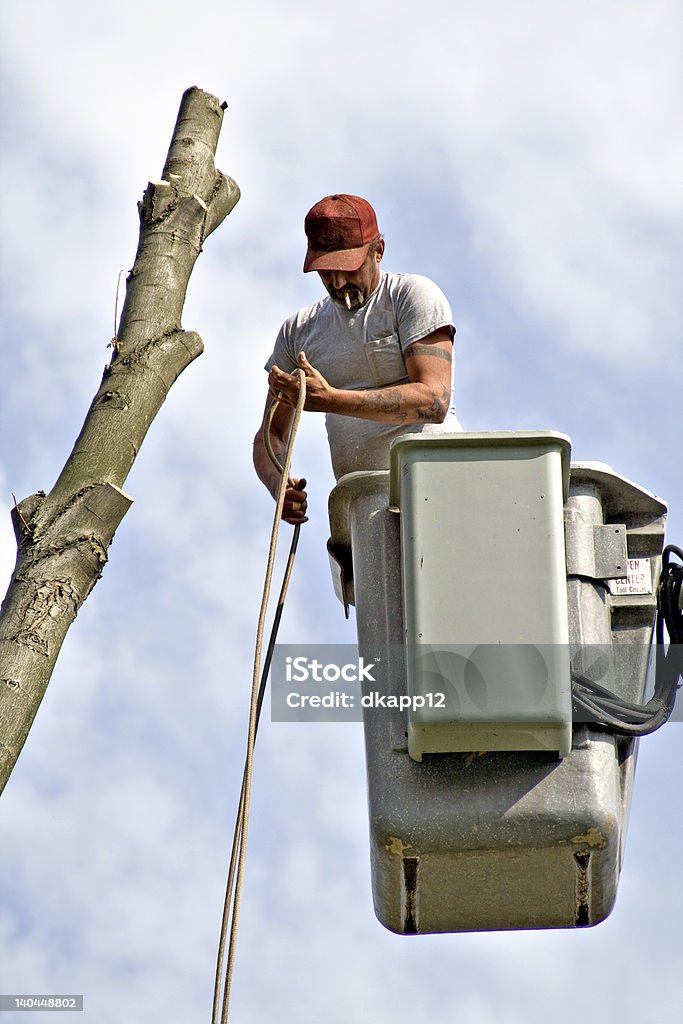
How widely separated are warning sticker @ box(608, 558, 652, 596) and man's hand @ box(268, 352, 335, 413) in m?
0.90

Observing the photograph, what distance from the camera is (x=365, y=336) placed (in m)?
4.50

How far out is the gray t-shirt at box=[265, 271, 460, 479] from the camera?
14.7 ft

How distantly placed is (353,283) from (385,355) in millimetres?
224

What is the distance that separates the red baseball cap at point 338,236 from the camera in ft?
14.6

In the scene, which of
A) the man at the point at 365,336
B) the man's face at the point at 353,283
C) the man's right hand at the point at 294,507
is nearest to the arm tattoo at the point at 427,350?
the man at the point at 365,336

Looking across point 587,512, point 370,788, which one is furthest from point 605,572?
point 370,788

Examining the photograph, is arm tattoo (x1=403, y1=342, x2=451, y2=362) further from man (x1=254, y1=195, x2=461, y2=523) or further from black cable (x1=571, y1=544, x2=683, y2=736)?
black cable (x1=571, y1=544, x2=683, y2=736)

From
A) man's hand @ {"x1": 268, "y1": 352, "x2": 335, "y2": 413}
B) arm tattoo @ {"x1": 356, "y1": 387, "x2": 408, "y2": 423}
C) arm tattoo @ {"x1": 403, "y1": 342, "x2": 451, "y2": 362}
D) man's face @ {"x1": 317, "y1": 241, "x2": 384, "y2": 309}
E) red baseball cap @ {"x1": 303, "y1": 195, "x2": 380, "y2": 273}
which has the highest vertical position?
red baseball cap @ {"x1": 303, "y1": 195, "x2": 380, "y2": 273}

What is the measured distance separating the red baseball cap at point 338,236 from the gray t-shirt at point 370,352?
13cm

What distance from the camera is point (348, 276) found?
4.49 meters

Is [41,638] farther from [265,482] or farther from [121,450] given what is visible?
[265,482]

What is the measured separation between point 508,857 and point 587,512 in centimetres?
86

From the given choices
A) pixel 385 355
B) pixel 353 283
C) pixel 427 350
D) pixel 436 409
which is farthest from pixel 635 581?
pixel 353 283

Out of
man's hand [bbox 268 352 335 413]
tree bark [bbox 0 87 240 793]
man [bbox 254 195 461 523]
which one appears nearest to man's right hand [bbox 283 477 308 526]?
man [bbox 254 195 461 523]
